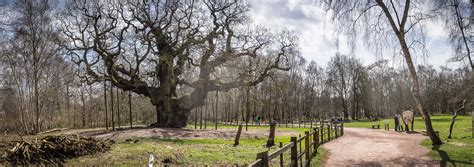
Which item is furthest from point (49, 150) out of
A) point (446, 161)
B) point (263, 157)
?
point (446, 161)

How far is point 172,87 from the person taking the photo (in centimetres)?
3294

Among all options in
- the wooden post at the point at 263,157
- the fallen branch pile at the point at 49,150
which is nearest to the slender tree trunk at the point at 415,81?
the wooden post at the point at 263,157

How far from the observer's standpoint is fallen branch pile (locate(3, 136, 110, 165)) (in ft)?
36.7

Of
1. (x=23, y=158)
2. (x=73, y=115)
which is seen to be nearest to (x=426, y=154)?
(x=23, y=158)

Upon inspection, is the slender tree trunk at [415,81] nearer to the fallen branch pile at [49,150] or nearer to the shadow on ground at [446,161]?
the shadow on ground at [446,161]

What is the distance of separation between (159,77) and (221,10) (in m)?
9.09

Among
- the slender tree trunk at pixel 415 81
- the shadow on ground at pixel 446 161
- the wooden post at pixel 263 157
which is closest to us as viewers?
the wooden post at pixel 263 157

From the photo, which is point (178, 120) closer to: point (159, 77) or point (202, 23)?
point (159, 77)

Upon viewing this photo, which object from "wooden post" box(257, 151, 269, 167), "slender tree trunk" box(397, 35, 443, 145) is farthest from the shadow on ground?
"wooden post" box(257, 151, 269, 167)

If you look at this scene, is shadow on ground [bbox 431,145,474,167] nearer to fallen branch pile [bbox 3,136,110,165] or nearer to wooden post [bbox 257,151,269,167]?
wooden post [bbox 257,151,269,167]

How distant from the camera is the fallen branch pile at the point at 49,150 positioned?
441 inches

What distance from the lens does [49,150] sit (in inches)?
481

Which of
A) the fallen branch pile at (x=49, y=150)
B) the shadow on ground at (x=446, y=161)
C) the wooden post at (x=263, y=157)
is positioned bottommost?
the shadow on ground at (x=446, y=161)

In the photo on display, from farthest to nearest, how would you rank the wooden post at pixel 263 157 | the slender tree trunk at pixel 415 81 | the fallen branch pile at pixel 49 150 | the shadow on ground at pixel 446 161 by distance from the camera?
the slender tree trunk at pixel 415 81, the fallen branch pile at pixel 49 150, the shadow on ground at pixel 446 161, the wooden post at pixel 263 157
